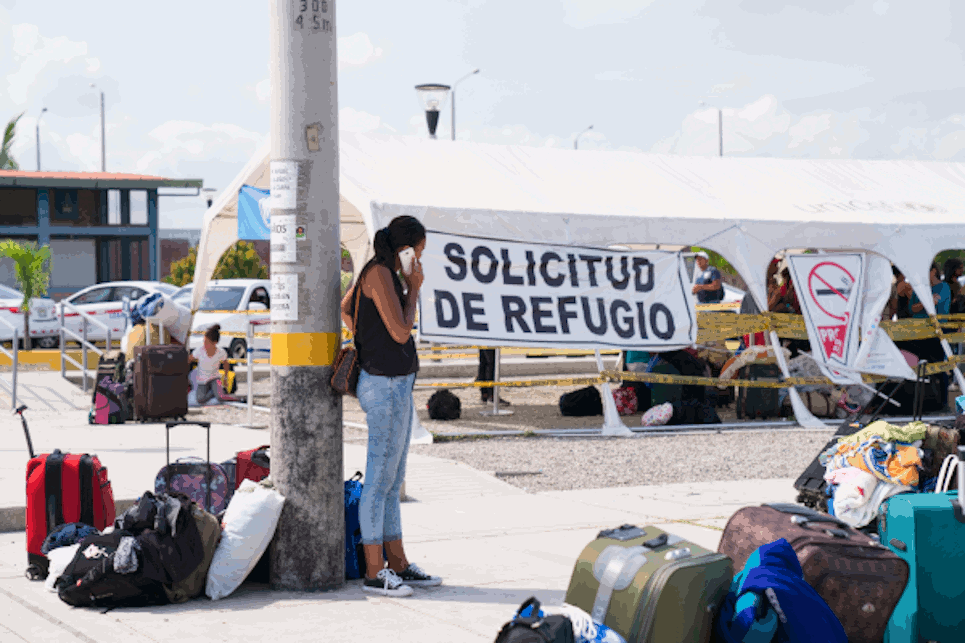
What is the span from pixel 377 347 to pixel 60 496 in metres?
2.02

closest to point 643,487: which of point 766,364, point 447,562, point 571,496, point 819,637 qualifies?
point 571,496

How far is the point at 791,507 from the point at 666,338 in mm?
8424

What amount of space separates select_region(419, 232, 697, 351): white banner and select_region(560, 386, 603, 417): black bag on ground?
1708mm

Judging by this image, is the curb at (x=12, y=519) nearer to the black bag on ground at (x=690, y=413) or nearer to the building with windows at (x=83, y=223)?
the black bag on ground at (x=690, y=413)

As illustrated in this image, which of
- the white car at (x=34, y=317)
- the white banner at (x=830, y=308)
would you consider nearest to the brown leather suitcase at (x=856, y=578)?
the white banner at (x=830, y=308)

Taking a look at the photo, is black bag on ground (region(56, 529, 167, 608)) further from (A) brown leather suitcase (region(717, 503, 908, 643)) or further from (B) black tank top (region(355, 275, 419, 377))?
(A) brown leather suitcase (region(717, 503, 908, 643))

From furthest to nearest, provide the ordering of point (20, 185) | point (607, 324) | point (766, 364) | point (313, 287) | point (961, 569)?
point (20, 185), point (766, 364), point (607, 324), point (313, 287), point (961, 569)

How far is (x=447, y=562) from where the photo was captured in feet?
21.9

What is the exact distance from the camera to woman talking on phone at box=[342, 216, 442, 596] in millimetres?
5887

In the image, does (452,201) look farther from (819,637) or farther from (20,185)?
(20,185)

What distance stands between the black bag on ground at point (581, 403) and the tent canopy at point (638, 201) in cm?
209

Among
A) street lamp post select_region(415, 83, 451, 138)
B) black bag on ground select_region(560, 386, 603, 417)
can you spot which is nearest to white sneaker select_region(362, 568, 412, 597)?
black bag on ground select_region(560, 386, 603, 417)

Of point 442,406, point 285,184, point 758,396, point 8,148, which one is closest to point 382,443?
point 285,184

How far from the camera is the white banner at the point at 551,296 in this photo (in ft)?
41.9
